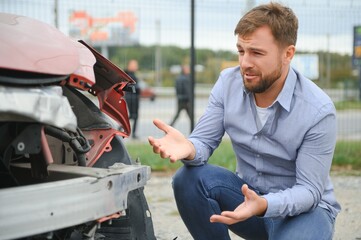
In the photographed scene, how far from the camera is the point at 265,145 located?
9.50 feet

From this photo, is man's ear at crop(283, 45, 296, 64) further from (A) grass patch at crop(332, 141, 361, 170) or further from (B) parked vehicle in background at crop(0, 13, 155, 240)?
(A) grass patch at crop(332, 141, 361, 170)

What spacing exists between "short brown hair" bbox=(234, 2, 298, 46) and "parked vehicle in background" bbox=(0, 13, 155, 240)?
653mm

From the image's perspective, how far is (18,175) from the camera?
256 centimetres

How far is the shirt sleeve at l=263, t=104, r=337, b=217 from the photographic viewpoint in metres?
2.62

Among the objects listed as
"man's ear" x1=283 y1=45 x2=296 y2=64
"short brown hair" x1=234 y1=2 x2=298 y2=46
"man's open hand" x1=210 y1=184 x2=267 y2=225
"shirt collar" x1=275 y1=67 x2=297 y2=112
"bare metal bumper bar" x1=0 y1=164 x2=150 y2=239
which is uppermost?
"short brown hair" x1=234 y1=2 x2=298 y2=46

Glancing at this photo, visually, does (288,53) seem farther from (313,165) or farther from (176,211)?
(176,211)

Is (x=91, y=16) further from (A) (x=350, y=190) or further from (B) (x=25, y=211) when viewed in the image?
(B) (x=25, y=211)

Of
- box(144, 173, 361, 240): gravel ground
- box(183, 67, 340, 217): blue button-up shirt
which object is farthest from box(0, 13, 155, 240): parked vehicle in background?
box(144, 173, 361, 240): gravel ground

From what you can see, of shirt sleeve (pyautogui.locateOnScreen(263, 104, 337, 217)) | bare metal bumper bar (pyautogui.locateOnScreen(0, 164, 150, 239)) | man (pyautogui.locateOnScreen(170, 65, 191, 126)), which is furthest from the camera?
man (pyautogui.locateOnScreen(170, 65, 191, 126))

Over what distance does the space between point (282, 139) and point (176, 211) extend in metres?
2.16

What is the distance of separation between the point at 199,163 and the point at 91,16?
17.2 feet

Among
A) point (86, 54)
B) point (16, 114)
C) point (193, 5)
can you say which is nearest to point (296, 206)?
point (86, 54)

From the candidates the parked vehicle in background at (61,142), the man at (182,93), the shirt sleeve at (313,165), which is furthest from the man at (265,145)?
the man at (182,93)

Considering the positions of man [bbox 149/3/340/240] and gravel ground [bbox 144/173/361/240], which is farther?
gravel ground [bbox 144/173/361/240]
